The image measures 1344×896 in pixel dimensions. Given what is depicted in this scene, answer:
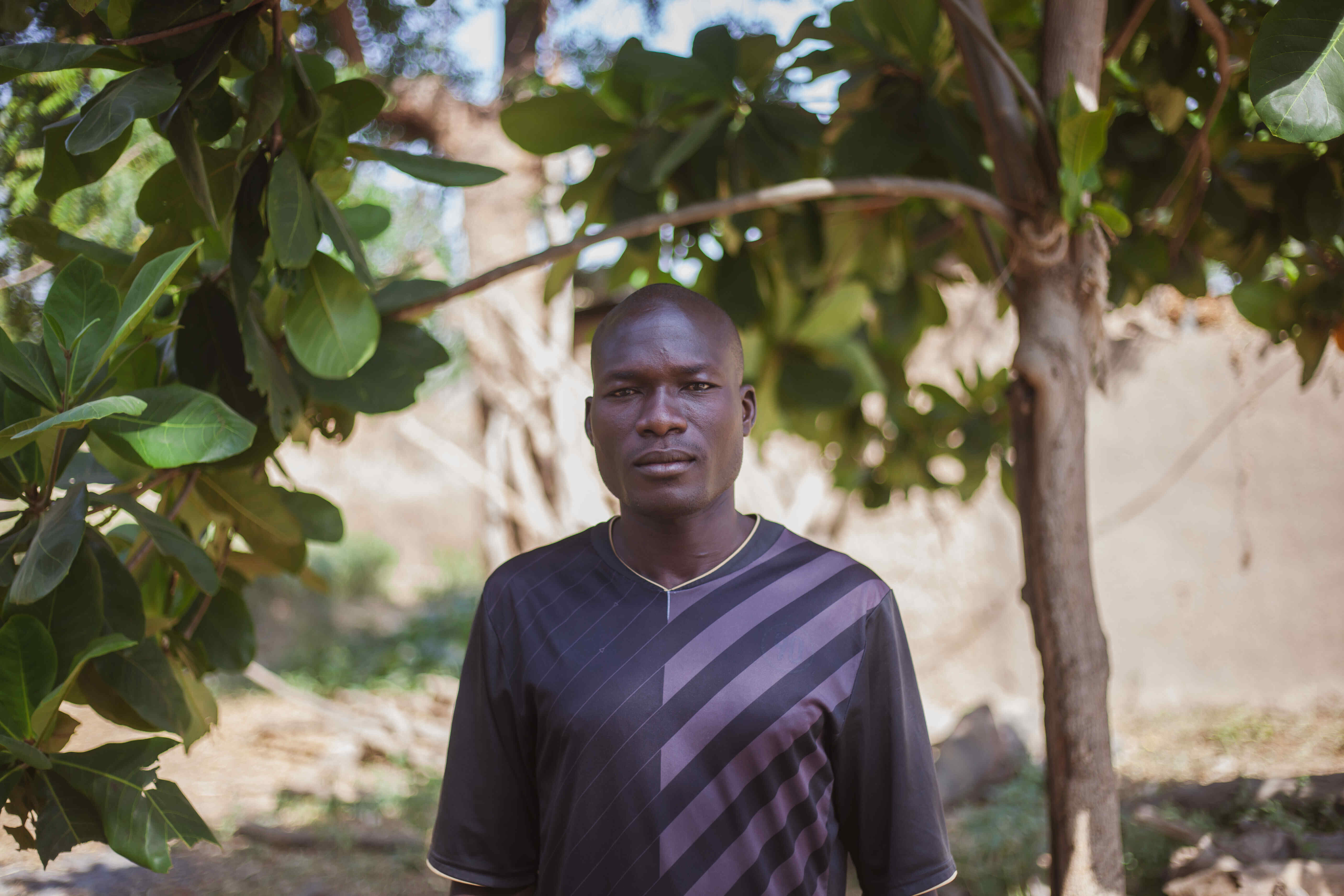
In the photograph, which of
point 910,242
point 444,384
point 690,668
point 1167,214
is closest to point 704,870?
point 690,668

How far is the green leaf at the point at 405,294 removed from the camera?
1.53 meters

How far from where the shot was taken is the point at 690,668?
106 centimetres

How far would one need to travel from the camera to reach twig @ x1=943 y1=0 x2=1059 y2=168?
1.49 metres

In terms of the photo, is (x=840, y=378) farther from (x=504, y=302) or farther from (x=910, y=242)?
(x=504, y=302)

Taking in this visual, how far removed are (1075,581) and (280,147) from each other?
126cm

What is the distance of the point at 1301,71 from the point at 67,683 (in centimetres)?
142

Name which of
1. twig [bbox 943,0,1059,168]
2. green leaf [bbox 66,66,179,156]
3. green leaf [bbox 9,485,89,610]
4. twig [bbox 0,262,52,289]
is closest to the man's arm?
green leaf [bbox 9,485,89,610]

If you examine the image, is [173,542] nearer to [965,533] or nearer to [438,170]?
[438,170]

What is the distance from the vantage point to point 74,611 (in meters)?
1.14

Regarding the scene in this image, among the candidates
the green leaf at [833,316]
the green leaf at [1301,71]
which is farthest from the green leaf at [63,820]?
the green leaf at [833,316]

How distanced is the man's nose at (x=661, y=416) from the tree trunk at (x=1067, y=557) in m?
0.72

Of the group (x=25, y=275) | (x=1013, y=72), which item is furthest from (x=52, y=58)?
(x=1013, y=72)

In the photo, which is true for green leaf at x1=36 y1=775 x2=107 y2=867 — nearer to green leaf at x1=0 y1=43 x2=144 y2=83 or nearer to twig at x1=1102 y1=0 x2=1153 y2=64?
green leaf at x1=0 y1=43 x2=144 y2=83

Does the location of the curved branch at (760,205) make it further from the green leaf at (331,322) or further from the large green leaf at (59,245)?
the large green leaf at (59,245)
